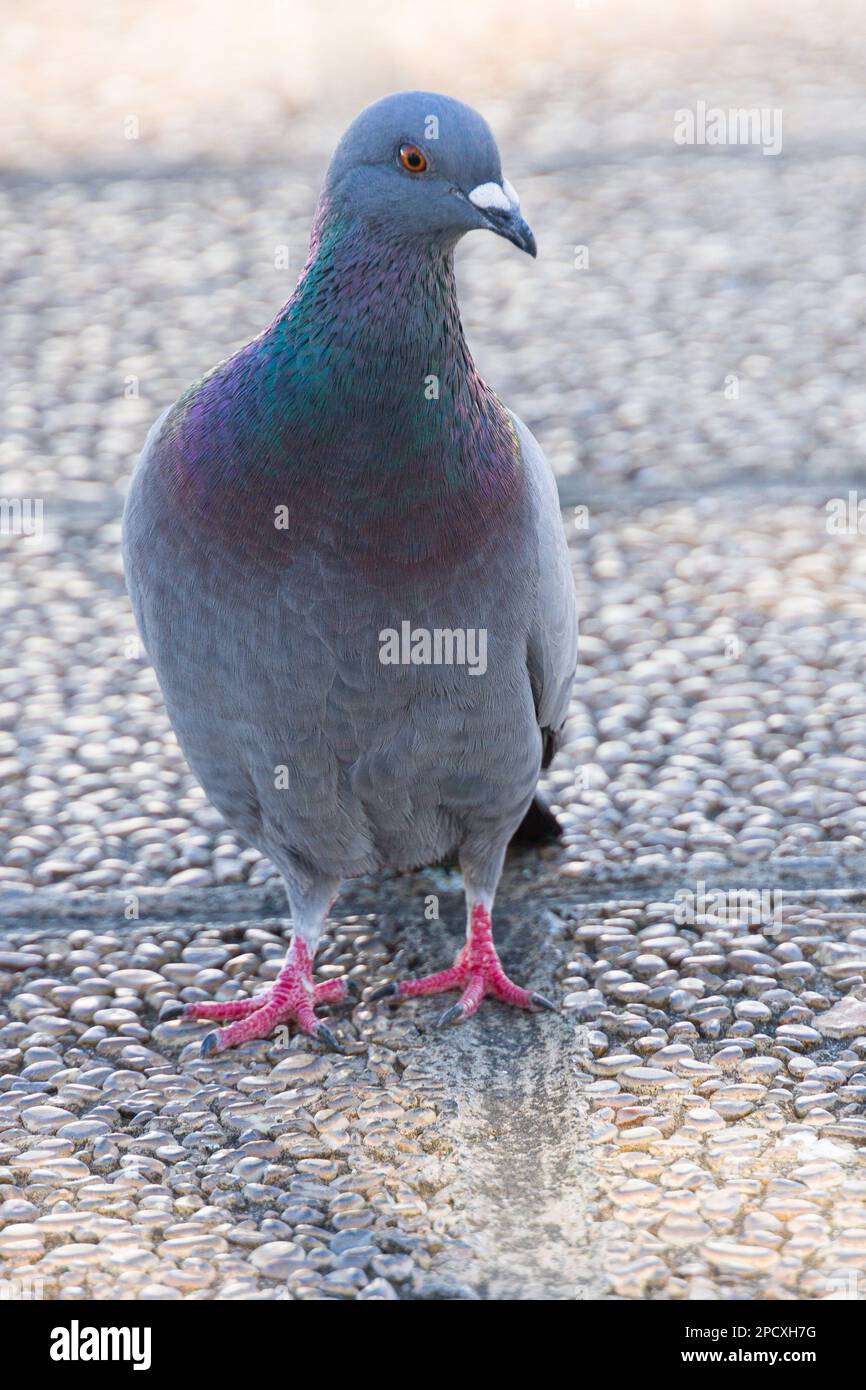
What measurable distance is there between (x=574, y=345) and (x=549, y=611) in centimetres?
340

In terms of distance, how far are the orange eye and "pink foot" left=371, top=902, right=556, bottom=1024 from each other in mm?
1561

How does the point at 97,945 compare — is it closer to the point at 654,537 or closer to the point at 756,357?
the point at 654,537

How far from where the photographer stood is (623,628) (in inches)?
194

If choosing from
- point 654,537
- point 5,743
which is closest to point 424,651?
point 5,743

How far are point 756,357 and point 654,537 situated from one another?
1.41 meters

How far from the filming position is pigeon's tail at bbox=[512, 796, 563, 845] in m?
3.98

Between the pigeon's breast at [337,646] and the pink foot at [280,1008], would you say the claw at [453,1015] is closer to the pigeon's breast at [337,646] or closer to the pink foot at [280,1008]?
the pink foot at [280,1008]

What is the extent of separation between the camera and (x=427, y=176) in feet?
9.67

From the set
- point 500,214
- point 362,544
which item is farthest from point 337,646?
point 500,214

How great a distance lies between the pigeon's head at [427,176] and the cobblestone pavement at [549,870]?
161 cm

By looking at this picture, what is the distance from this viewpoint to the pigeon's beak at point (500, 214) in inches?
116

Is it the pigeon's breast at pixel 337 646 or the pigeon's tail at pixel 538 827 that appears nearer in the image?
the pigeon's breast at pixel 337 646

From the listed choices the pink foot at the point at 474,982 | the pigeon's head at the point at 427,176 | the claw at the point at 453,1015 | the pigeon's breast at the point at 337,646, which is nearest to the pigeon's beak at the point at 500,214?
the pigeon's head at the point at 427,176

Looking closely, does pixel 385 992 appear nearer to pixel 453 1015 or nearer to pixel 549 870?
pixel 453 1015
